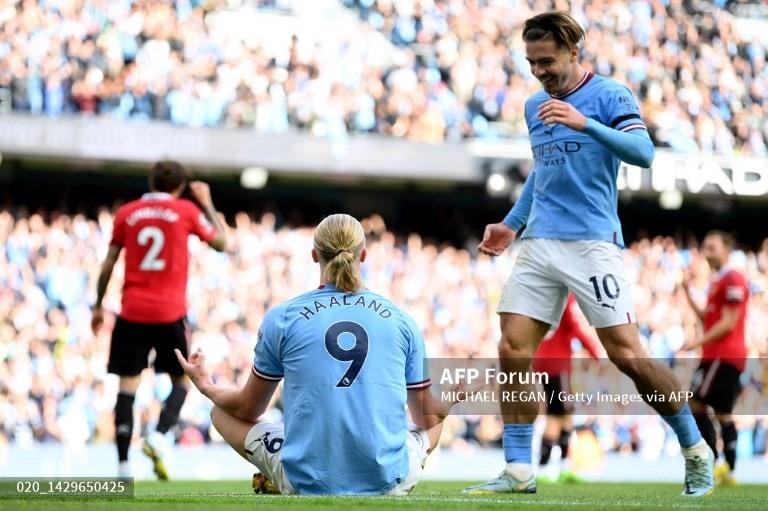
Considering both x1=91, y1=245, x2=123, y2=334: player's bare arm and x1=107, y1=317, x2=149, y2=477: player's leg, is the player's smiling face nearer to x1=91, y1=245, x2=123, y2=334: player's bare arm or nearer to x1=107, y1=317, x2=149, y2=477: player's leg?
x1=91, y1=245, x2=123, y2=334: player's bare arm

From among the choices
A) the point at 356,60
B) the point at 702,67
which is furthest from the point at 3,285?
the point at 702,67

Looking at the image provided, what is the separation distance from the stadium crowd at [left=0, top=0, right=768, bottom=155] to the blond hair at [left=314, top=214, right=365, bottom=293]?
1630cm

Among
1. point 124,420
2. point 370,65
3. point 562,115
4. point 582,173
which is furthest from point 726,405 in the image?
point 370,65

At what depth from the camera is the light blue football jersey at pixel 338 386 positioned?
4871 mm

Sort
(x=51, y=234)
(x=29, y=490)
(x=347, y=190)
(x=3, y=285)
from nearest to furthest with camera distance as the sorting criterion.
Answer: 1. (x=29, y=490)
2. (x=3, y=285)
3. (x=51, y=234)
4. (x=347, y=190)

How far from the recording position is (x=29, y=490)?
5.89 m

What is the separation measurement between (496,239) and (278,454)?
211cm

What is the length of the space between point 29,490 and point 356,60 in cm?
1761

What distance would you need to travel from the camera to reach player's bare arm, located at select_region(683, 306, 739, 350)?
33.3 ft

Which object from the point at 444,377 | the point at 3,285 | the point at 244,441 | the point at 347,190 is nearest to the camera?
the point at 244,441

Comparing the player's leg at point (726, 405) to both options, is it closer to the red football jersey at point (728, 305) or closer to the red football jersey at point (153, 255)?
the red football jersey at point (728, 305)

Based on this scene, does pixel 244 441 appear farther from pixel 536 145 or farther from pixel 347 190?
pixel 347 190

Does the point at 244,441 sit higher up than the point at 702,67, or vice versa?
the point at 702,67

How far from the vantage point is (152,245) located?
8.86m
